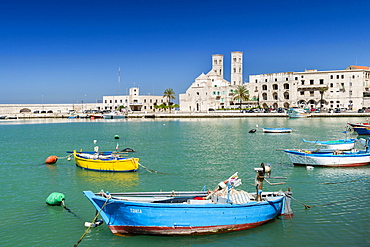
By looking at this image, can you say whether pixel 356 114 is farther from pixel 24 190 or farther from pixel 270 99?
pixel 24 190

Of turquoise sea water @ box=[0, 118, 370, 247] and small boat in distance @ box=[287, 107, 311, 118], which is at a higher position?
small boat in distance @ box=[287, 107, 311, 118]

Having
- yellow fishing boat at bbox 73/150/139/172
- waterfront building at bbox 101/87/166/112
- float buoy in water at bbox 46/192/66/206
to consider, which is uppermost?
waterfront building at bbox 101/87/166/112

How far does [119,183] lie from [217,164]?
8772 millimetres

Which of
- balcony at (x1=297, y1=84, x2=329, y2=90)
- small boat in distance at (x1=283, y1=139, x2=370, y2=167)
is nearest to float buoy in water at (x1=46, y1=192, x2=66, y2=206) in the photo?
small boat in distance at (x1=283, y1=139, x2=370, y2=167)

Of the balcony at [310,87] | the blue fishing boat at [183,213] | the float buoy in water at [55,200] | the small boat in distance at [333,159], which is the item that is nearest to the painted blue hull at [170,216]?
the blue fishing boat at [183,213]

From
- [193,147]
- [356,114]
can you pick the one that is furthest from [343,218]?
[356,114]

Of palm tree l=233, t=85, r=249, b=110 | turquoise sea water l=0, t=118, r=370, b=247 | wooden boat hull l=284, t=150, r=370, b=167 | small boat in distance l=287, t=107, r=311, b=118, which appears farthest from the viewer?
palm tree l=233, t=85, r=249, b=110

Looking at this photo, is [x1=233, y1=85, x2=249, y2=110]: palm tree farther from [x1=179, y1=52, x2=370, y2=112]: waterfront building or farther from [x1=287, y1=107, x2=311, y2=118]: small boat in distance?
[x1=287, y1=107, x2=311, y2=118]: small boat in distance

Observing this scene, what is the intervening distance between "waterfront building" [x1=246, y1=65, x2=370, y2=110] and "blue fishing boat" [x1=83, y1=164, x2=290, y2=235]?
9677cm

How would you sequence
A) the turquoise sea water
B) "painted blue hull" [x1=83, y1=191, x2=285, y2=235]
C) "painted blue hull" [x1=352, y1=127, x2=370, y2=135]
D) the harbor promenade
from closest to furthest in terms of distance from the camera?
"painted blue hull" [x1=83, y1=191, x2=285, y2=235] < the turquoise sea water < "painted blue hull" [x1=352, y1=127, x2=370, y2=135] < the harbor promenade

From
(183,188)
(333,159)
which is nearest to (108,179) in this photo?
(183,188)

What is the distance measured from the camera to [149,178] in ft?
70.8

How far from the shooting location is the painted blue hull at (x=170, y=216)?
1180cm

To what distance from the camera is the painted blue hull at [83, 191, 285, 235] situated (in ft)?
38.7
